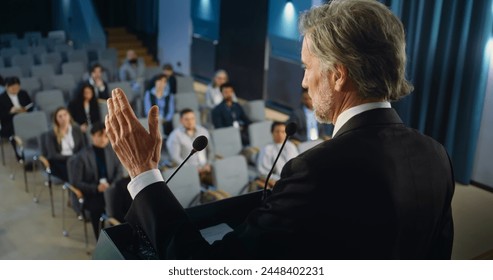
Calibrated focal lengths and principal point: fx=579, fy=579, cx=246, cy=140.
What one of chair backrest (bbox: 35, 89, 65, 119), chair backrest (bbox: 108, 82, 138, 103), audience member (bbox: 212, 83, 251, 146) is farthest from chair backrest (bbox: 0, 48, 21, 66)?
audience member (bbox: 212, 83, 251, 146)

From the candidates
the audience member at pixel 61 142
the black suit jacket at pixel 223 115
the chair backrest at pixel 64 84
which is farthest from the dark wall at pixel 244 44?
the audience member at pixel 61 142

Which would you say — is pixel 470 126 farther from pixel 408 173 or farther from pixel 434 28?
pixel 408 173

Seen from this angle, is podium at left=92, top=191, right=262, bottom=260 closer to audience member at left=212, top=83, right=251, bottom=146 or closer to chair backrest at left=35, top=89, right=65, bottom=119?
audience member at left=212, top=83, right=251, bottom=146

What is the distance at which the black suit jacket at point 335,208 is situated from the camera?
99 centimetres

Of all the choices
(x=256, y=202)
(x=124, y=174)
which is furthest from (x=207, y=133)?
(x=256, y=202)

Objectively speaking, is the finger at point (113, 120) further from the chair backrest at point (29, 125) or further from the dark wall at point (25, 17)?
the dark wall at point (25, 17)

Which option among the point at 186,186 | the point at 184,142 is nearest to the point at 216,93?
the point at 184,142

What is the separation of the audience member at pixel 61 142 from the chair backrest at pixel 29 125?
0.18 m

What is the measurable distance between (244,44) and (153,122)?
7.31 metres

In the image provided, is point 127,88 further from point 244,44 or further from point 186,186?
point 186,186

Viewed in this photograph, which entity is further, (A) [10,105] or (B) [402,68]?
(A) [10,105]

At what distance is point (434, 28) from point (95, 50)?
5.78 m

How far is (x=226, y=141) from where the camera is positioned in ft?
16.5

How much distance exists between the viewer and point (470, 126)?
531 cm
